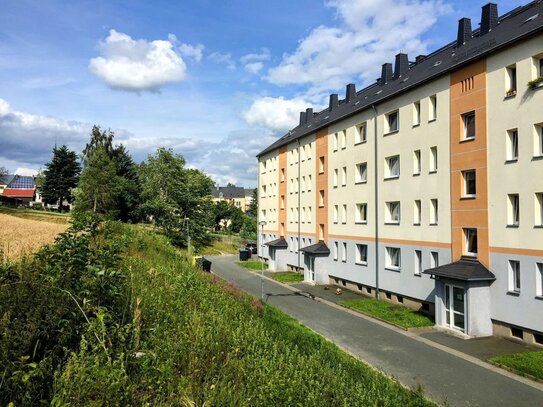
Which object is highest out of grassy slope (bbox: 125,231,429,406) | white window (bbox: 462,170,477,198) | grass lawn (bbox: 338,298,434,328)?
white window (bbox: 462,170,477,198)

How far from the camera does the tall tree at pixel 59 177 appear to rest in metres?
70.7

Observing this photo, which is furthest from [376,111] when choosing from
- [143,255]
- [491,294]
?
[143,255]

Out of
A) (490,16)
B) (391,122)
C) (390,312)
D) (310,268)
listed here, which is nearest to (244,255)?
(310,268)

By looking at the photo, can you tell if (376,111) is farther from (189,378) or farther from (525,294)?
(189,378)

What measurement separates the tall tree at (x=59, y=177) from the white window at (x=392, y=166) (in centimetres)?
6064

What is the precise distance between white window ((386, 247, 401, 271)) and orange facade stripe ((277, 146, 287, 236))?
1849 cm

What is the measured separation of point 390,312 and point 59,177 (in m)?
66.2

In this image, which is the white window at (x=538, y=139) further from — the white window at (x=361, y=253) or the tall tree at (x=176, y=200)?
the tall tree at (x=176, y=200)

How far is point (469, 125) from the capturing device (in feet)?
63.6

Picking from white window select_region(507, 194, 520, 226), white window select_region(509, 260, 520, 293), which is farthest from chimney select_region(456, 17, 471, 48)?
white window select_region(509, 260, 520, 293)

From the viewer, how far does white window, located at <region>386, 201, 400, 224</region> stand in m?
24.6

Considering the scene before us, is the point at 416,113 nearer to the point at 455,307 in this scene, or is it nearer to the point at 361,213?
the point at 361,213

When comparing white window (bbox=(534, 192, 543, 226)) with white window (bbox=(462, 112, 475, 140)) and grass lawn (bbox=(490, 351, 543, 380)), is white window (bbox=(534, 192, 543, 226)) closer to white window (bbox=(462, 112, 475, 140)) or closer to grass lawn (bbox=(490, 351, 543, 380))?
white window (bbox=(462, 112, 475, 140))

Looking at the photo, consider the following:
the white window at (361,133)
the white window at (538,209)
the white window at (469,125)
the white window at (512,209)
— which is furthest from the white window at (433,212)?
the white window at (361,133)
